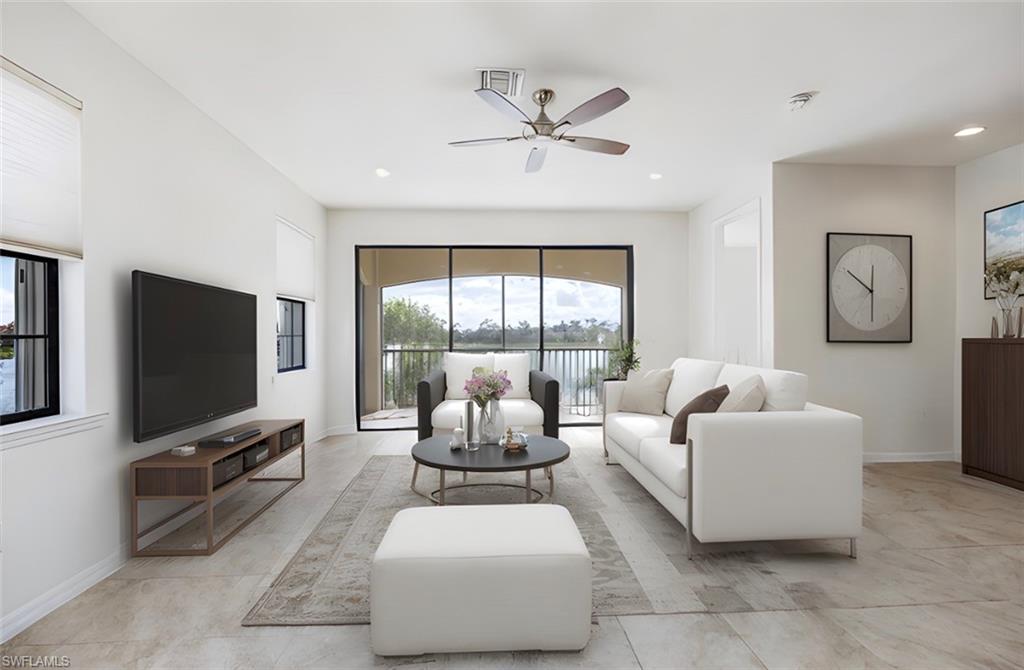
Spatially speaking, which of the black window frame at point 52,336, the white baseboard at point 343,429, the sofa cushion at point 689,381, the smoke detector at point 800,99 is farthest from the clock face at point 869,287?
the black window frame at point 52,336

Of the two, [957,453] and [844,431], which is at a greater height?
[844,431]

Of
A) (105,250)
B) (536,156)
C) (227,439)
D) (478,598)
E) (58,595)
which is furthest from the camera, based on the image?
(536,156)

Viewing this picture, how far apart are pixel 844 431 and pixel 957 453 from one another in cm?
316

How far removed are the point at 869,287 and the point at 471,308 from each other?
4.01m

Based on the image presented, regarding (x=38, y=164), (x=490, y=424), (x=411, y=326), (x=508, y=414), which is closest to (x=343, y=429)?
(x=411, y=326)

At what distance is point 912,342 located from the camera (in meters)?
4.60

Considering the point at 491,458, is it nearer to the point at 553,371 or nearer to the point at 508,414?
the point at 508,414

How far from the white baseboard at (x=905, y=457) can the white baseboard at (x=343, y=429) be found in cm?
511

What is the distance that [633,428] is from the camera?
376cm

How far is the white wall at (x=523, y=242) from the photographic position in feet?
20.0

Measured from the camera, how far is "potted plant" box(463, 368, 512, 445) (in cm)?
352

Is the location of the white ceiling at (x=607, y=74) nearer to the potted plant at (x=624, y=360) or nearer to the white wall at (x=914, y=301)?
the white wall at (x=914, y=301)

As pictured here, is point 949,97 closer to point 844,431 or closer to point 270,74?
point 844,431

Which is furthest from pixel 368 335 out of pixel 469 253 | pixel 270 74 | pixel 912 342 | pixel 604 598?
pixel 912 342
